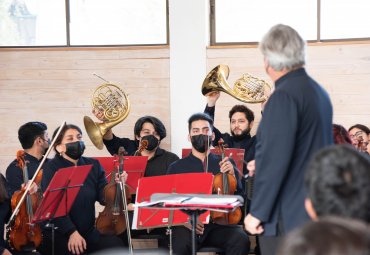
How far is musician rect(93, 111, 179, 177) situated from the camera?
556 centimetres

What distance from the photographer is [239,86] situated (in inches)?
230

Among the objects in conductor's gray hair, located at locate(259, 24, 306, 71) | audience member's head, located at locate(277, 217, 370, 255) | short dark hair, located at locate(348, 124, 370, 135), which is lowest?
short dark hair, located at locate(348, 124, 370, 135)

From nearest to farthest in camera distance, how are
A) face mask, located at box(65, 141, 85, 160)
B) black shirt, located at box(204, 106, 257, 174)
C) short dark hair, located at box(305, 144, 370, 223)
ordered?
short dark hair, located at box(305, 144, 370, 223) → face mask, located at box(65, 141, 85, 160) → black shirt, located at box(204, 106, 257, 174)

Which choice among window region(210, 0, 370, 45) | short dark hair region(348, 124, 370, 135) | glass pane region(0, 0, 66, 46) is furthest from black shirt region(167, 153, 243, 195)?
glass pane region(0, 0, 66, 46)

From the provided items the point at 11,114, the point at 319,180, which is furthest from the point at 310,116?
the point at 11,114

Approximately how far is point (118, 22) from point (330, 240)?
5851 mm

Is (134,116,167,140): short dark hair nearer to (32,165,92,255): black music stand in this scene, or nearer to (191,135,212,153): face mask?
(191,135,212,153): face mask

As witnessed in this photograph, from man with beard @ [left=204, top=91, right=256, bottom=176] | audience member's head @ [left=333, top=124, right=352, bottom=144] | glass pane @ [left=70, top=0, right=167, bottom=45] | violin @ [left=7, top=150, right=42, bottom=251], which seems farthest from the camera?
glass pane @ [left=70, top=0, right=167, bottom=45]

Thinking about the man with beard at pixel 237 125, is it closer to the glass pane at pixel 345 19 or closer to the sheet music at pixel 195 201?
the glass pane at pixel 345 19

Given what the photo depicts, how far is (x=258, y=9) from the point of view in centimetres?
→ 659

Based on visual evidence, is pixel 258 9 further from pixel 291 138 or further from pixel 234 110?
pixel 291 138

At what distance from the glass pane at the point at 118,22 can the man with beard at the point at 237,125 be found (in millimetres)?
1225

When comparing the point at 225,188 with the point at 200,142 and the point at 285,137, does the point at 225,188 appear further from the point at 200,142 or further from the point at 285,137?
the point at 285,137

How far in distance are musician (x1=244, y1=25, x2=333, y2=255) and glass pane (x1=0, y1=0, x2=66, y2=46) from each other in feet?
14.5
